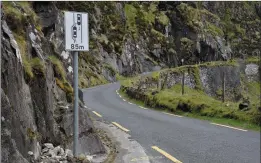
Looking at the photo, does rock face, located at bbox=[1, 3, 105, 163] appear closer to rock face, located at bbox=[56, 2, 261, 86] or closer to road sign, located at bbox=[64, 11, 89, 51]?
road sign, located at bbox=[64, 11, 89, 51]

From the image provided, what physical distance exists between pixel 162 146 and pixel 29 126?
400 centimetres

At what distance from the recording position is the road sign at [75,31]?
17.6 ft

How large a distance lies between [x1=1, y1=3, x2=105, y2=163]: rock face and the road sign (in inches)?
43.6

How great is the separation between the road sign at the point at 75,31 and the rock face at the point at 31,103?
111 centimetres

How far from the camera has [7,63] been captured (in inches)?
215

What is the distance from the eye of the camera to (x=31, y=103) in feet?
20.7

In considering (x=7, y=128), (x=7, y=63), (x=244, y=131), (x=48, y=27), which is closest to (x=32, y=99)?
(x=7, y=63)

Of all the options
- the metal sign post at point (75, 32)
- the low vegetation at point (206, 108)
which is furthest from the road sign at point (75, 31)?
the low vegetation at point (206, 108)

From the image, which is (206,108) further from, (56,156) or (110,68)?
(110,68)

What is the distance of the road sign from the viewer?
5.37 meters

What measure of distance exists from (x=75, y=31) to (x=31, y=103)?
1.83 metres

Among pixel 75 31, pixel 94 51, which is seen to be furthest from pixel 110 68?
pixel 75 31

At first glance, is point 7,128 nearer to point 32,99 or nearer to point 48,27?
point 32,99

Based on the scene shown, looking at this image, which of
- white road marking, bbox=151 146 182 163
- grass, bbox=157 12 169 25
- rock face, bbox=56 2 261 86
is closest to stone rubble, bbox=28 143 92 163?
white road marking, bbox=151 146 182 163
